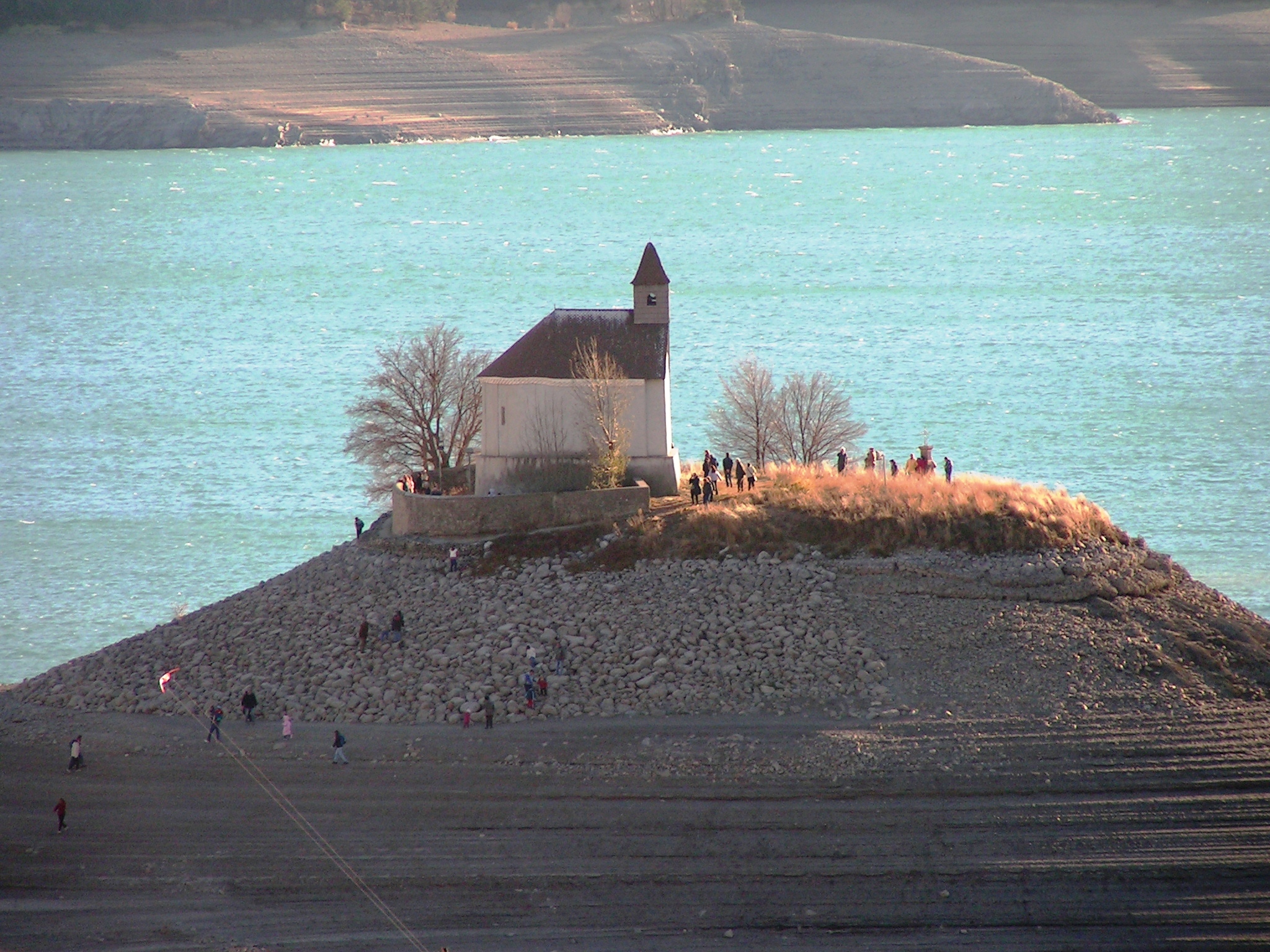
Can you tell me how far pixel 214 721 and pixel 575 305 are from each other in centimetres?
6069

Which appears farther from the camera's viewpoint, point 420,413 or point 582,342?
point 420,413

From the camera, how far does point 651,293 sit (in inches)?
1528

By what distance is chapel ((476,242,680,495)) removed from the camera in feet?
126

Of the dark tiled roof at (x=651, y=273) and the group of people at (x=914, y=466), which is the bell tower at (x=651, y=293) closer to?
the dark tiled roof at (x=651, y=273)

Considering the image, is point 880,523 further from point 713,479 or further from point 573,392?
point 573,392

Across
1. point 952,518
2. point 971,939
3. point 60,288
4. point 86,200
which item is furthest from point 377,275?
point 971,939

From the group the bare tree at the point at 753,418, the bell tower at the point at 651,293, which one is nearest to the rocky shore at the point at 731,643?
the bell tower at the point at 651,293

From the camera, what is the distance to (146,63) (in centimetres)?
18938

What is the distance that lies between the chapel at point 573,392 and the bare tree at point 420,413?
4075 mm

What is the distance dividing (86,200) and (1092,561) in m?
144

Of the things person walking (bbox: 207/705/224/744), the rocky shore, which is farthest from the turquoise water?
person walking (bbox: 207/705/224/744)

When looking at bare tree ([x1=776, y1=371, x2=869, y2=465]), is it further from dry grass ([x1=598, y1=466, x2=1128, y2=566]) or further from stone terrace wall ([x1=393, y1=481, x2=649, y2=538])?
stone terrace wall ([x1=393, y1=481, x2=649, y2=538])

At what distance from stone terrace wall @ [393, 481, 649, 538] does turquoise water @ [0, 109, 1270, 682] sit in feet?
50.6

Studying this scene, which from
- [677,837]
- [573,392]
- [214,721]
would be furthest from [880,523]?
[214,721]
